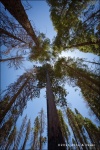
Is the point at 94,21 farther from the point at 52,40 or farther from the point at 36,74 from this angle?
the point at 36,74

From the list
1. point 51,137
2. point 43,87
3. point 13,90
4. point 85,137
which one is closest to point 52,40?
point 43,87

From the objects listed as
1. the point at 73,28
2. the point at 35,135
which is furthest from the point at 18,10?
the point at 35,135

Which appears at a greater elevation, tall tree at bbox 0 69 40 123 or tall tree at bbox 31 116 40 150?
tall tree at bbox 0 69 40 123

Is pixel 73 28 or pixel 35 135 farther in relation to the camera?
pixel 35 135

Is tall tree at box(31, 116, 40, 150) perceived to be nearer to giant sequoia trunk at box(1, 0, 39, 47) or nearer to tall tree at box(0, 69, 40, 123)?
tall tree at box(0, 69, 40, 123)

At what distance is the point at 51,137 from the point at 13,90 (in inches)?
240

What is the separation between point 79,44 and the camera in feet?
31.0

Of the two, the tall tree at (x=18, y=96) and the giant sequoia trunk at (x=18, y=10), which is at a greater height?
the giant sequoia trunk at (x=18, y=10)

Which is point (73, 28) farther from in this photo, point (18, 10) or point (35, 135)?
point (35, 135)

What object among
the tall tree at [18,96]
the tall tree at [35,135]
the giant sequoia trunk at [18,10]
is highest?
the giant sequoia trunk at [18,10]

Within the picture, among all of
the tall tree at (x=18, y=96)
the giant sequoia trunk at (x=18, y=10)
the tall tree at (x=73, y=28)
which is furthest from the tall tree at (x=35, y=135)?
the giant sequoia trunk at (x=18, y=10)

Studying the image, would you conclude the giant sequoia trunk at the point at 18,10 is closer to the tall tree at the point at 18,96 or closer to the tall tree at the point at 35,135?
the tall tree at the point at 18,96

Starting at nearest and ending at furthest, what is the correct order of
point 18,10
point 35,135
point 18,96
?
1. point 18,10
2. point 18,96
3. point 35,135

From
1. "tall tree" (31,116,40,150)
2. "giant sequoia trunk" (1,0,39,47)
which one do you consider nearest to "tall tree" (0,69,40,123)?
"giant sequoia trunk" (1,0,39,47)
